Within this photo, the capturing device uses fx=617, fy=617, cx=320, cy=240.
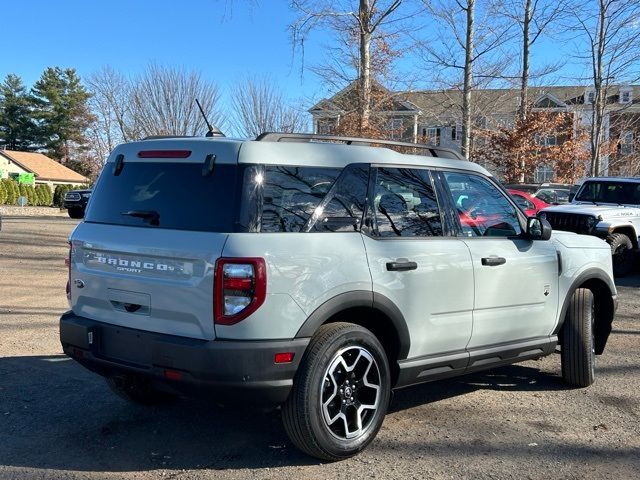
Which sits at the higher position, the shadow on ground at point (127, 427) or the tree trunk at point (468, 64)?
the tree trunk at point (468, 64)

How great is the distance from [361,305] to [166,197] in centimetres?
135

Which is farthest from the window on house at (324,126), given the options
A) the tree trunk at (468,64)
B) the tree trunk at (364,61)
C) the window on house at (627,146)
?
the window on house at (627,146)

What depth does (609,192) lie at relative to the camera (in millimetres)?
13008

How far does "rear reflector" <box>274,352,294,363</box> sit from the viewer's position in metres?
3.38

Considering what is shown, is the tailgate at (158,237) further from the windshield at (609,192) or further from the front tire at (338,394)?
the windshield at (609,192)

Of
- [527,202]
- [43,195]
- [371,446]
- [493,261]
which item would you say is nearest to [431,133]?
[527,202]

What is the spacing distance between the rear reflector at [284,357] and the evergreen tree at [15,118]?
8531 cm

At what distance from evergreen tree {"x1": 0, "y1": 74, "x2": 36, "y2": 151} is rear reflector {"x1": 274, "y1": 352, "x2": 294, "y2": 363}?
280 ft

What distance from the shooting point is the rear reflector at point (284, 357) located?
3.38m

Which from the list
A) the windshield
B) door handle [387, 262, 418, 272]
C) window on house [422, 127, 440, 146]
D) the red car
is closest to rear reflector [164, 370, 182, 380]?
door handle [387, 262, 418, 272]

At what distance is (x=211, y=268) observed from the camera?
10.9ft

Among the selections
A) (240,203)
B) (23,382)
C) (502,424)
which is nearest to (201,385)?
(240,203)

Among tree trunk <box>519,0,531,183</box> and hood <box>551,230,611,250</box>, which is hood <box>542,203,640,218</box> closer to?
hood <box>551,230,611,250</box>

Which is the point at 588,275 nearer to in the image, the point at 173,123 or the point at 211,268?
the point at 211,268
